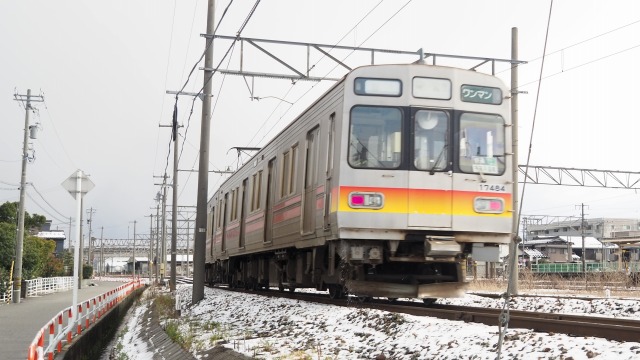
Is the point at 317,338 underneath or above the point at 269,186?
underneath

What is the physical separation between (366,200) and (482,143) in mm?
2040

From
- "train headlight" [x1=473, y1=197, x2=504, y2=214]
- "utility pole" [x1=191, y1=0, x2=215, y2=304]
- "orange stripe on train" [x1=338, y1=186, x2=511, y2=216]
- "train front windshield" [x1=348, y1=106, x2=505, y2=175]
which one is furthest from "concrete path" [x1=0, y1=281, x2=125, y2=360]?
"train headlight" [x1=473, y1=197, x2=504, y2=214]

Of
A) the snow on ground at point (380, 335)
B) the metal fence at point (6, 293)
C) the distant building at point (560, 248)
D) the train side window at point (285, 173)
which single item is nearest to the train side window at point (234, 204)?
the train side window at point (285, 173)

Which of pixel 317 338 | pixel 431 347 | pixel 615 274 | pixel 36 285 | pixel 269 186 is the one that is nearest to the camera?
pixel 431 347

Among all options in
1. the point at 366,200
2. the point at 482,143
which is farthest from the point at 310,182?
the point at 482,143

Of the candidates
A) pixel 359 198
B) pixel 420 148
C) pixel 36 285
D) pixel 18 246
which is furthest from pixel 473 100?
pixel 36 285

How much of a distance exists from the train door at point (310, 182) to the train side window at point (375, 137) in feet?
4.67

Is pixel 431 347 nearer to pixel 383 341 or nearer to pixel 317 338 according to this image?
pixel 383 341

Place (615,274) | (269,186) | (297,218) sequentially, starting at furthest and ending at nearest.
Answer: (615,274) → (269,186) → (297,218)

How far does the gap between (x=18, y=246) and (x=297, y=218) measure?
1744 cm

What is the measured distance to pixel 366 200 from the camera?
9.77 metres

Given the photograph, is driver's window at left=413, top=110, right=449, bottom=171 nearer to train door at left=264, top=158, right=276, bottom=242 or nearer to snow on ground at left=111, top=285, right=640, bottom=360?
snow on ground at left=111, top=285, right=640, bottom=360

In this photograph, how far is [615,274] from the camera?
2417cm

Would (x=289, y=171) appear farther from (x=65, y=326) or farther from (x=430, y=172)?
(x=65, y=326)
